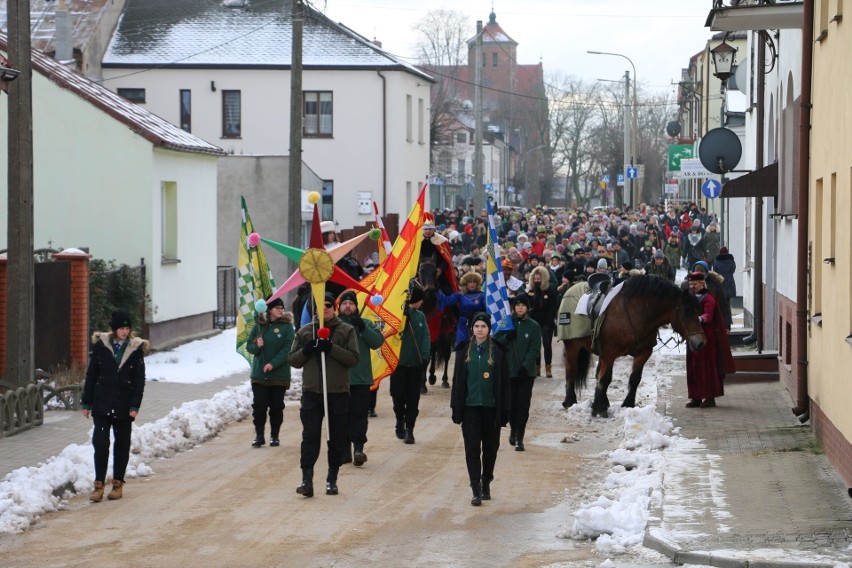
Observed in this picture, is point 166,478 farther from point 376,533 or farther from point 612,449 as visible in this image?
point 612,449

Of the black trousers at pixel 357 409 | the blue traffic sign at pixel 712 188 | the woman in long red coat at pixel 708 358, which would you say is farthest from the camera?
the blue traffic sign at pixel 712 188

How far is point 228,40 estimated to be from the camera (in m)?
48.8


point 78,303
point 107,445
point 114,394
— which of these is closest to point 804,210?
point 114,394

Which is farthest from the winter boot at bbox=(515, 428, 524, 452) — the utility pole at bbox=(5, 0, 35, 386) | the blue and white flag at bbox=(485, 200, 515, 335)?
the utility pole at bbox=(5, 0, 35, 386)

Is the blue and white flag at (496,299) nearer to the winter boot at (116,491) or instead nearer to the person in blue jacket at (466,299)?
the person in blue jacket at (466,299)

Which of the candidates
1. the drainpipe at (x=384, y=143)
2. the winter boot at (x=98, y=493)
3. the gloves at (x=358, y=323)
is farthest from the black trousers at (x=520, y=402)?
the drainpipe at (x=384, y=143)

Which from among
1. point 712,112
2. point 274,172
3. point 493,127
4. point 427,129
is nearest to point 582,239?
point 274,172

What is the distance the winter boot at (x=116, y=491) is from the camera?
11.5 meters

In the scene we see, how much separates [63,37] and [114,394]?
2815 cm

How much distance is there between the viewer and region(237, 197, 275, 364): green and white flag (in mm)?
15938

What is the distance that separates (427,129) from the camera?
5450cm

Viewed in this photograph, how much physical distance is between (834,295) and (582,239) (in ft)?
92.4

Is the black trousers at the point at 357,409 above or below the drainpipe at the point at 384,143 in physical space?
below

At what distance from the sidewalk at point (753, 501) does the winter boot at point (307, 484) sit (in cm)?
281
